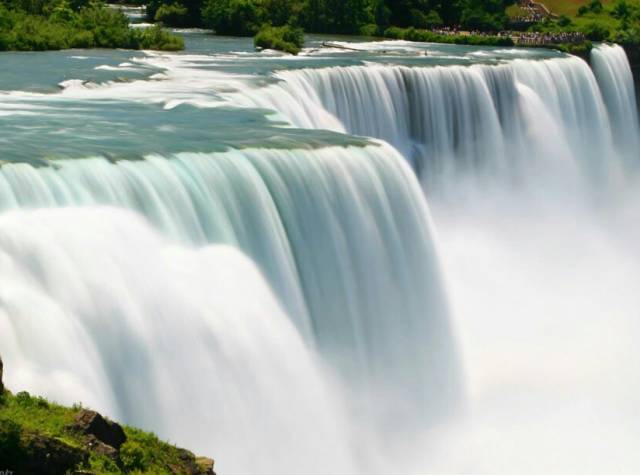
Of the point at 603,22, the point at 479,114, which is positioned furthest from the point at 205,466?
the point at 603,22

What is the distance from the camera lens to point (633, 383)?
73.7 feet

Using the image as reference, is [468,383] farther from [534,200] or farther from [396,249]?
[534,200]

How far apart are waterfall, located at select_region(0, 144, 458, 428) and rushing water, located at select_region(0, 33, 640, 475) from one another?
0.12 ft

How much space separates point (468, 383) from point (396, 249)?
2577 millimetres

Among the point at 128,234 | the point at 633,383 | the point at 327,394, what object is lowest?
the point at 633,383

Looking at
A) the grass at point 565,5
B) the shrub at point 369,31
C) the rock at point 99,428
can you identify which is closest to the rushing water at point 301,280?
the rock at point 99,428

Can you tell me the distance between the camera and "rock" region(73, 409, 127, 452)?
10742 millimetres

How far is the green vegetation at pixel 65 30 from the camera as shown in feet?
119

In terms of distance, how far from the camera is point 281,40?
128 feet

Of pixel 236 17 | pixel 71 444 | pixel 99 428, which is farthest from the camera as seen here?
pixel 236 17

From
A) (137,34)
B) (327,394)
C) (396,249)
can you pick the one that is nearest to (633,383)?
(396,249)

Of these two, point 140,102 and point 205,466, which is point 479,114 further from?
point 205,466

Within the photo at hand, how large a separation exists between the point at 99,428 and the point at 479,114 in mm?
22282

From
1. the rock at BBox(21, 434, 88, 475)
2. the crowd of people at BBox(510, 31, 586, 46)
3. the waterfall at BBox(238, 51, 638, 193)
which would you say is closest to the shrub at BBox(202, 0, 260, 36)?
the crowd of people at BBox(510, 31, 586, 46)
